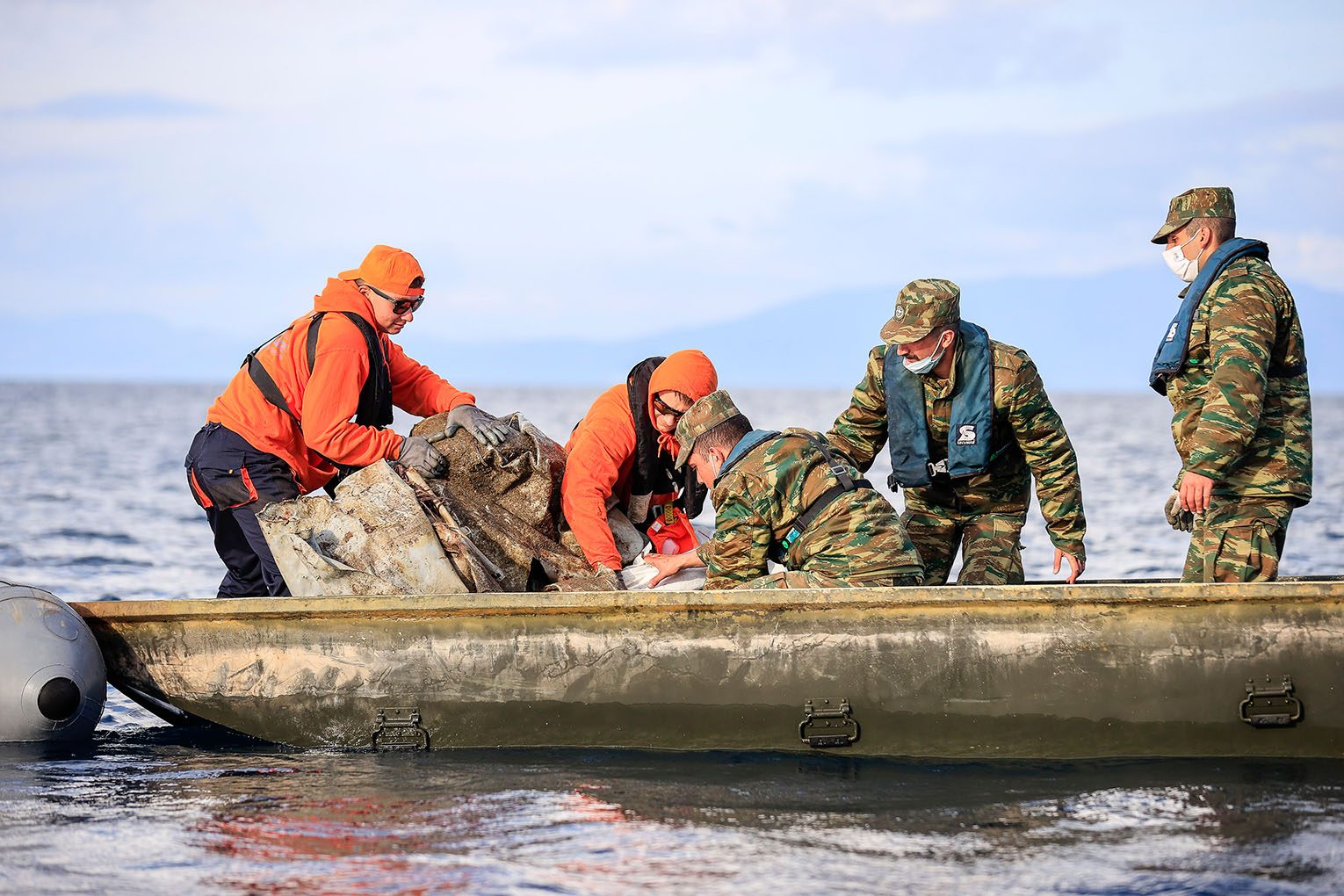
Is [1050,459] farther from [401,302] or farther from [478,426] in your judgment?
[401,302]

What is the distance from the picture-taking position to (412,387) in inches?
333

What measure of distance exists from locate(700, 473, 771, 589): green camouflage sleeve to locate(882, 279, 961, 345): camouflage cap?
1095 mm

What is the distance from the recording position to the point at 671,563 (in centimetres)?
761

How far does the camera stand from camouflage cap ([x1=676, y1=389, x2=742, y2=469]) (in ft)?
22.7

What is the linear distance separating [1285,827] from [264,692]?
4.70 meters

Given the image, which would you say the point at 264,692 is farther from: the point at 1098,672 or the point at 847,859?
the point at 1098,672

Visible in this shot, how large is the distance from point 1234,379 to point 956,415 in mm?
1341

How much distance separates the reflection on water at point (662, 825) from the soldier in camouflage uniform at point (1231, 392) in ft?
3.53

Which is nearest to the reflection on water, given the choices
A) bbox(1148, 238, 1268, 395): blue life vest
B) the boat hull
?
the boat hull

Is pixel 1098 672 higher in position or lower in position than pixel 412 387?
lower

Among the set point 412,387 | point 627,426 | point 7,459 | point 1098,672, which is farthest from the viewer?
point 7,459

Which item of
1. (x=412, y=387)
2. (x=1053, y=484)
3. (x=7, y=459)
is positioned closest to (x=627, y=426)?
(x=412, y=387)

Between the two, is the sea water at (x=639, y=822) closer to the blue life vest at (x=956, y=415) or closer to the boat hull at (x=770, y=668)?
the boat hull at (x=770, y=668)

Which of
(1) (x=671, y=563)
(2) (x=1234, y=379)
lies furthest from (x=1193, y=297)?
(1) (x=671, y=563)
